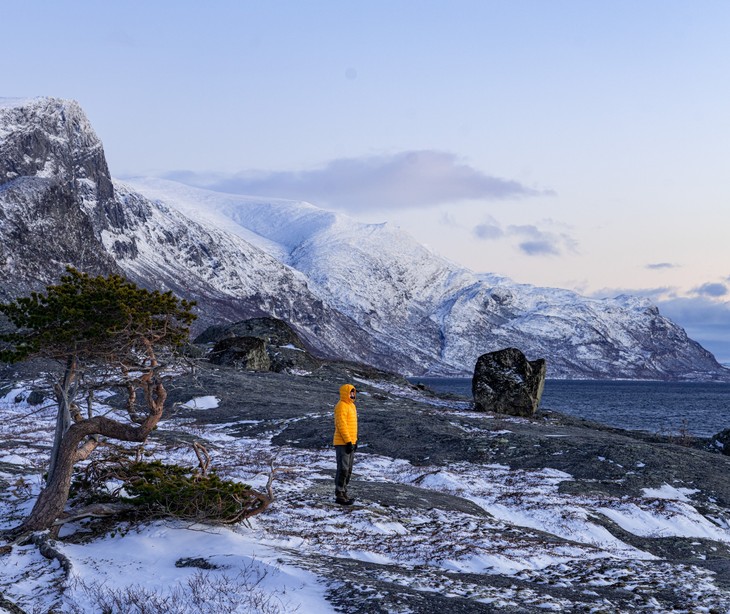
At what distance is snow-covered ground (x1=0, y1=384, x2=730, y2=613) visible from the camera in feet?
34.9

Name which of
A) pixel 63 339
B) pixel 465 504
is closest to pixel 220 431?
pixel 465 504

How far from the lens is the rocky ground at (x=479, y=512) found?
11.3m

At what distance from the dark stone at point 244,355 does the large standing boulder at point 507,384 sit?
21936 mm

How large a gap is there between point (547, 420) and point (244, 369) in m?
26.7

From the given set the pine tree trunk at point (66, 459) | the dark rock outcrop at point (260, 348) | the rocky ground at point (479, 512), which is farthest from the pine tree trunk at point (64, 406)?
the dark rock outcrop at point (260, 348)

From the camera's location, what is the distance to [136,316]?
1470 cm

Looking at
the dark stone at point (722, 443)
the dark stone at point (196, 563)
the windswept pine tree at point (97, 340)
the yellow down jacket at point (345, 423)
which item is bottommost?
the dark stone at point (722, 443)

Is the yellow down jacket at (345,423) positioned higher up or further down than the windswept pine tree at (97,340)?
further down

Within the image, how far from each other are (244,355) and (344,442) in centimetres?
4798

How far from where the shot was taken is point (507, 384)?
5212cm

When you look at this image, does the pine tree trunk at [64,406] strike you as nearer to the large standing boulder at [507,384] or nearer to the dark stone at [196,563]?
the dark stone at [196,563]

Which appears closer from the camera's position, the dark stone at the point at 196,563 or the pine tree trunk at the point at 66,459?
the dark stone at the point at 196,563

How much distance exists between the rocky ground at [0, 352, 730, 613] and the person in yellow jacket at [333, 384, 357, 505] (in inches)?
19.0

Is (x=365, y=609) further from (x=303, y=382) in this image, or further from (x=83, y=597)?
(x=303, y=382)
